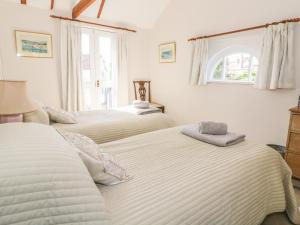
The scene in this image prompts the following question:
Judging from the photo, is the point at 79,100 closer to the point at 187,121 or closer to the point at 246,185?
the point at 187,121

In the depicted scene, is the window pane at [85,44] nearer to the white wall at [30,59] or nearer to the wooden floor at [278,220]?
the white wall at [30,59]

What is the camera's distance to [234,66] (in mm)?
3443

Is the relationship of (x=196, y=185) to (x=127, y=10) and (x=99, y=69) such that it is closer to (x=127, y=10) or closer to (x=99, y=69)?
(x=99, y=69)

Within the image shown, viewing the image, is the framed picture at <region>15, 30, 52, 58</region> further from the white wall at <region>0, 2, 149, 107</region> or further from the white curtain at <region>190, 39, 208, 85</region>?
the white curtain at <region>190, 39, 208, 85</region>

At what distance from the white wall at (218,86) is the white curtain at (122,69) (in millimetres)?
725

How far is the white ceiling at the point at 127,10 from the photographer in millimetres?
3679

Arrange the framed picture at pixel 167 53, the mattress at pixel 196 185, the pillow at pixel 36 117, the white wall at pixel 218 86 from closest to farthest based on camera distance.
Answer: the mattress at pixel 196 185 → the pillow at pixel 36 117 → the white wall at pixel 218 86 → the framed picture at pixel 167 53

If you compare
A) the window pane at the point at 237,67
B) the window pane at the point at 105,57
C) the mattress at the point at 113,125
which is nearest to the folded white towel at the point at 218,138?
the mattress at the point at 113,125

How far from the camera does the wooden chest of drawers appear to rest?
2.24 meters

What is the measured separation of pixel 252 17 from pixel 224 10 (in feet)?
1.71

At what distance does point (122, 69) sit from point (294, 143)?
3499 mm

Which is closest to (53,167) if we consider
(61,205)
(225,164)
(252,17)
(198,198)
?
(61,205)

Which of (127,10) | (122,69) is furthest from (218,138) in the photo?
(127,10)

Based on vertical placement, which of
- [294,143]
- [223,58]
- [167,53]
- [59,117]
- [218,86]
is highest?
[167,53]
